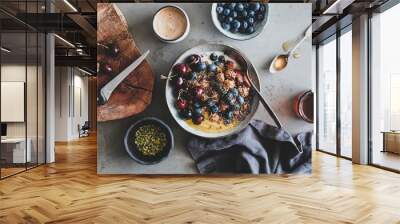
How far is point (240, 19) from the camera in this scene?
5.91m

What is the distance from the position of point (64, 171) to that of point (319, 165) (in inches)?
196

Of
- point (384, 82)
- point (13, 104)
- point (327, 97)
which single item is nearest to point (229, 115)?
point (384, 82)

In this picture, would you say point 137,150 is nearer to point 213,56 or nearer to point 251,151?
point 251,151

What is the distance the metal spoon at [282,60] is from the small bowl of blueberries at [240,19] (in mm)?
550

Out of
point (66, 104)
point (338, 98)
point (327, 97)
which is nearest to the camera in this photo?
point (338, 98)

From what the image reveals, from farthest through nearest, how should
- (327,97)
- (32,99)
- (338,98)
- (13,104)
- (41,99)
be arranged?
1. (327,97)
2. (338,98)
3. (41,99)
4. (32,99)
5. (13,104)

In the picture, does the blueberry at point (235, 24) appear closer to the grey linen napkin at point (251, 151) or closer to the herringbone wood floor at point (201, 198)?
the grey linen napkin at point (251, 151)

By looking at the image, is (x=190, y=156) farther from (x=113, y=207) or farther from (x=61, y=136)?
(x=61, y=136)

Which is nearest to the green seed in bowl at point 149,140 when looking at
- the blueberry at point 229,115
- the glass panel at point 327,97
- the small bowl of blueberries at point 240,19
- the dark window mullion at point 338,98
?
the blueberry at point 229,115

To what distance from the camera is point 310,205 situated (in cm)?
412

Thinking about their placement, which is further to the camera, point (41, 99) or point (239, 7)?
point (41, 99)

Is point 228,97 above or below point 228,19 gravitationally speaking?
below

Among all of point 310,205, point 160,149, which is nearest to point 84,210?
point 160,149

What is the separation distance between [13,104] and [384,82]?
7452 millimetres
